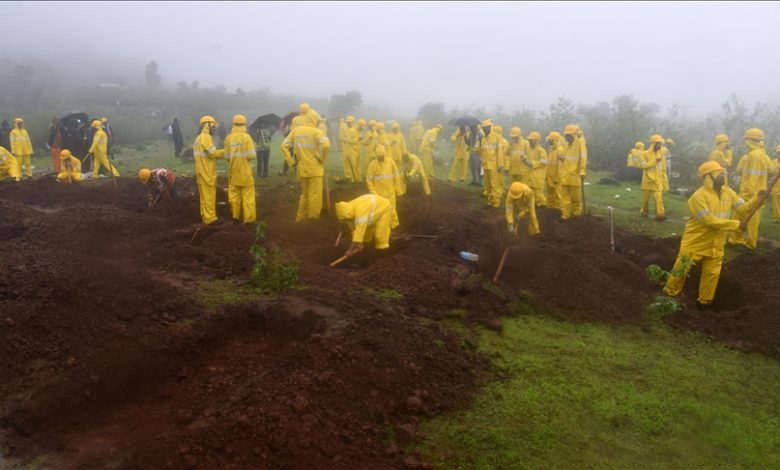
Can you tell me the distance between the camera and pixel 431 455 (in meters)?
4.41

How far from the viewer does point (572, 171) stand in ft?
38.1

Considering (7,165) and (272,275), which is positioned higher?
(7,165)

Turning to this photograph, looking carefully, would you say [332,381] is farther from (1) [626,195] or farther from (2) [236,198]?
(1) [626,195]

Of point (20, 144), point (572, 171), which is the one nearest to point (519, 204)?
point (572, 171)

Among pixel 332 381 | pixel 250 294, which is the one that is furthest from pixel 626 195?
pixel 332 381

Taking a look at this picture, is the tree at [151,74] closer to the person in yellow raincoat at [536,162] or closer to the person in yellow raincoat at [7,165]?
the person in yellow raincoat at [7,165]

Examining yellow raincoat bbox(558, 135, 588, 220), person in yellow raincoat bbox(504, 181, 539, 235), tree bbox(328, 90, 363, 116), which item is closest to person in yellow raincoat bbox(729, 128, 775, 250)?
yellow raincoat bbox(558, 135, 588, 220)

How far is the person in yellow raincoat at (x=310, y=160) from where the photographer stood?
Result: 10477 millimetres

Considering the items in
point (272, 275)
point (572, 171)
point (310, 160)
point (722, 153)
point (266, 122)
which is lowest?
point (272, 275)

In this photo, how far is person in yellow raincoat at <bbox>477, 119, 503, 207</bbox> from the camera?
1375cm

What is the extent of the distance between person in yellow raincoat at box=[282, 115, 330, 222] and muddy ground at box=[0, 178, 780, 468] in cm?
43

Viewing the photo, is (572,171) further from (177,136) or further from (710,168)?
(177,136)

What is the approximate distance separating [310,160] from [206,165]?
180cm

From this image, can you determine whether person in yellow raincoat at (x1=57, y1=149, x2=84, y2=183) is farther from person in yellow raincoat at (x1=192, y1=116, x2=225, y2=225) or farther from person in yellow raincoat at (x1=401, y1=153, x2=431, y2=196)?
person in yellow raincoat at (x1=401, y1=153, x2=431, y2=196)
